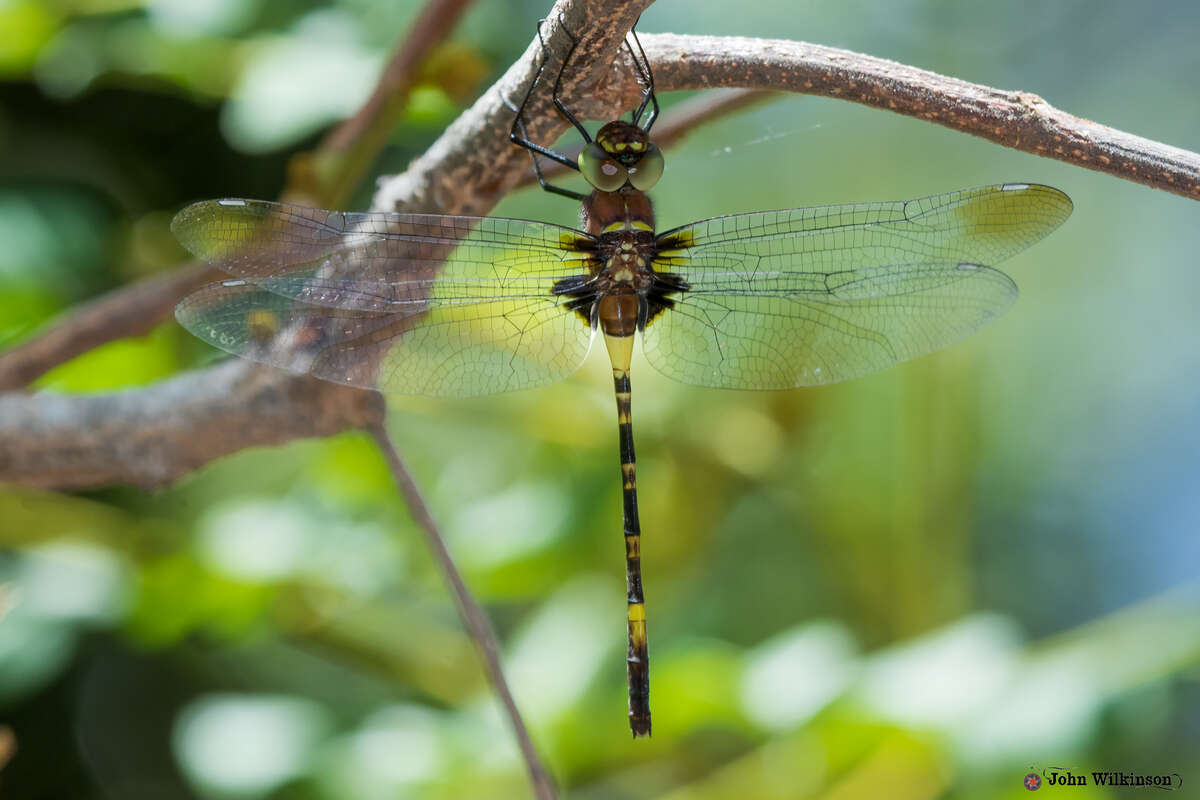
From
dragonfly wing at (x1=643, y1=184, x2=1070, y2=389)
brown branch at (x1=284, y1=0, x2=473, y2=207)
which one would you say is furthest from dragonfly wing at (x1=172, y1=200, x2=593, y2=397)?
brown branch at (x1=284, y1=0, x2=473, y2=207)

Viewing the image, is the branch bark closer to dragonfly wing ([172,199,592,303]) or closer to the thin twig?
dragonfly wing ([172,199,592,303])

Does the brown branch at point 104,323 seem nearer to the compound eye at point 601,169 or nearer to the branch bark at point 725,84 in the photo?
the branch bark at point 725,84

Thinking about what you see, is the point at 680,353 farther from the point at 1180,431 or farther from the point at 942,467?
the point at 1180,431

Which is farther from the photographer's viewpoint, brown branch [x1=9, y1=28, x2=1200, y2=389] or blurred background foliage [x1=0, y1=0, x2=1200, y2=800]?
blurred background foliage [x1=0, y1=0, x2=1200, y2=800]

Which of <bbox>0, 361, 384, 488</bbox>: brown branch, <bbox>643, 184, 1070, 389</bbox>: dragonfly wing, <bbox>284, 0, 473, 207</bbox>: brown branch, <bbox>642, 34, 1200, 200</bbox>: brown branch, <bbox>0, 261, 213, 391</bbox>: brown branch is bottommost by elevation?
<bbox>642, 34, 1200, 200</bbox>: brown branch

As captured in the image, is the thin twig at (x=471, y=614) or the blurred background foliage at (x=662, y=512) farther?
the blurred background foliage at (x=662, y=512)

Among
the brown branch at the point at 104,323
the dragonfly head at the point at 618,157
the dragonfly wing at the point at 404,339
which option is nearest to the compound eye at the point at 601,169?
the dragonfly head at the point at 618,157

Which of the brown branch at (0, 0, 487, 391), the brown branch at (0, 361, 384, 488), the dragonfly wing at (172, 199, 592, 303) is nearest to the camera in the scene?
the dragonfly wing at (172, 199, 592, 303)
